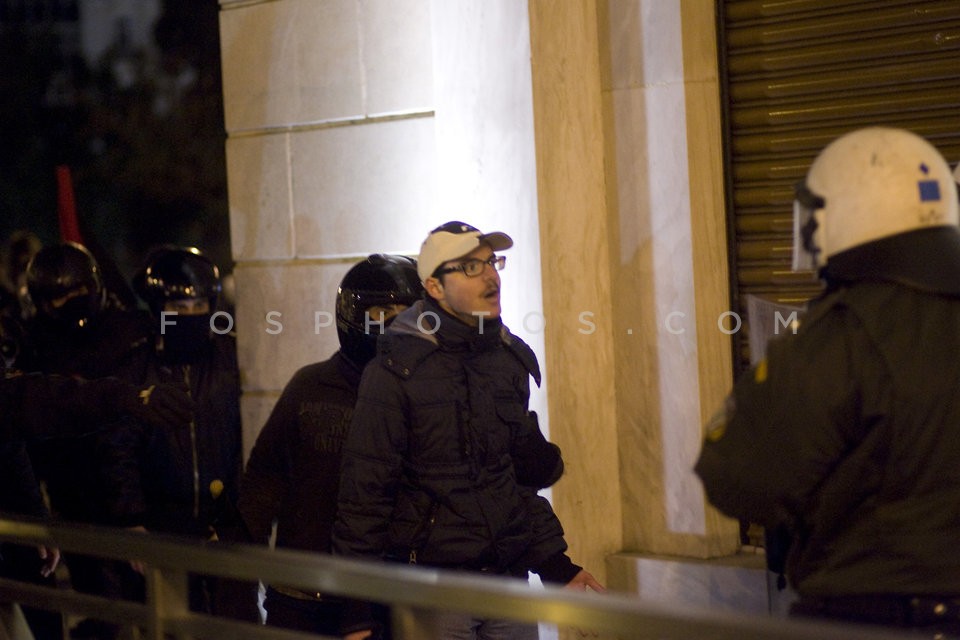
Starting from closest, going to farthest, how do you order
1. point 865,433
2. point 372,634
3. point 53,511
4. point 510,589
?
point 510,589 < point 865,433 < point 372,634 < point 53,511

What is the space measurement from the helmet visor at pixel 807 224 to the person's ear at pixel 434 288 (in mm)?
1595

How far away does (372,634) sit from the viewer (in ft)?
14.2

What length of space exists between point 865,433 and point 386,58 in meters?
4.22

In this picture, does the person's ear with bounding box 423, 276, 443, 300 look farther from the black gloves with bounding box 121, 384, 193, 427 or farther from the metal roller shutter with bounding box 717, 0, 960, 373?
the metal roller shutter with bounding box 717, 0, 960, 373

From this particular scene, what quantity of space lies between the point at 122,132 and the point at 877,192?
25.2 metres

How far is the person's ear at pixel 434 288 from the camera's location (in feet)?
14.3

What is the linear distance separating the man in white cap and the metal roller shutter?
1.64 metres

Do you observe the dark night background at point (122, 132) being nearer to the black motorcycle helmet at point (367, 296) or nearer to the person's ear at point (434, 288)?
the black motorcycle helmet at point (367, 296)

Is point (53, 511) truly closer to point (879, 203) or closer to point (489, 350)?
point (489, 350)

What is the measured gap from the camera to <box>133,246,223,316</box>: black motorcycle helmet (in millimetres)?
6691

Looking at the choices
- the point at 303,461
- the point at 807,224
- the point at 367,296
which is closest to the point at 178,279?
the point at 367,296

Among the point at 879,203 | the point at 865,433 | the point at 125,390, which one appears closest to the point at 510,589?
the point at 865,433

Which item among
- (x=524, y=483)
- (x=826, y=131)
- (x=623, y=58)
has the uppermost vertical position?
(x=623, y=58)

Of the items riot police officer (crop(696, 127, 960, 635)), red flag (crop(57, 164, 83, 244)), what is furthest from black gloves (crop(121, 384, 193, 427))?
red flag (crop(57, 164, 83, 244))
